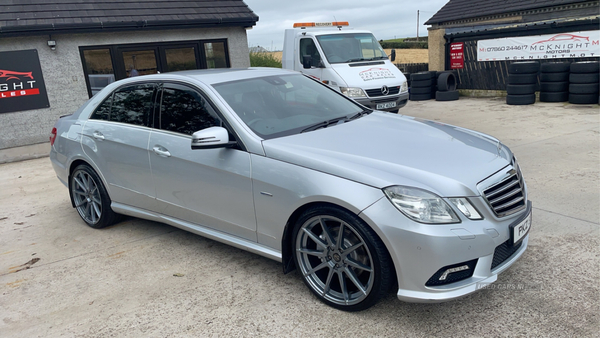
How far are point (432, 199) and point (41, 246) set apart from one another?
13.3 ft

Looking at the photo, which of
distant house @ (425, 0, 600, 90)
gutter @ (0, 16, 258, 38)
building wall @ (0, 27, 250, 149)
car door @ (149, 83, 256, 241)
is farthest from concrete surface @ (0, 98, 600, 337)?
distant house @ (425, 0, 600, 90)

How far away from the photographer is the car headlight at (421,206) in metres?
2.70

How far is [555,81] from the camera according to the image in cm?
1181

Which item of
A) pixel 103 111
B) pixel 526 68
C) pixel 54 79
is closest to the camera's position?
pixel 103 111

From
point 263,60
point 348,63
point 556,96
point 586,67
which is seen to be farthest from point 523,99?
point 263,60

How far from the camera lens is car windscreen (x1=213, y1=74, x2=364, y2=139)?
3691mm

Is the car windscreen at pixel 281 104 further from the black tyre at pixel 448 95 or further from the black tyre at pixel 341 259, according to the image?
the black tyre at pixel 448 95

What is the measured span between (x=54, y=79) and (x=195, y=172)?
7964 mm

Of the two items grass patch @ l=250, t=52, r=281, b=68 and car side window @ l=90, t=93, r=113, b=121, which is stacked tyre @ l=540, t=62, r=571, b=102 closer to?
grass patch @ l=250, t=52, r=281, b=68

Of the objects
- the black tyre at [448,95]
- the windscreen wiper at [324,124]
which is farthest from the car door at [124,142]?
the black tyre at [448,95]

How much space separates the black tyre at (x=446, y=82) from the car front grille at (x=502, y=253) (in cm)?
1267

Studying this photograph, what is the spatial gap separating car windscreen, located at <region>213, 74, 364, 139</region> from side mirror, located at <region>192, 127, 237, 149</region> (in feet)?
0.89

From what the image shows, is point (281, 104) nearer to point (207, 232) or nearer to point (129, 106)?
point (207, 232)

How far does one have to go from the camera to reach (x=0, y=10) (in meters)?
9.40
